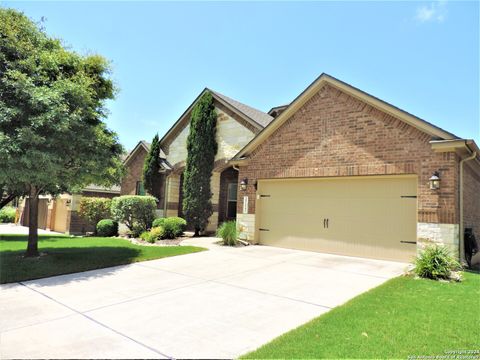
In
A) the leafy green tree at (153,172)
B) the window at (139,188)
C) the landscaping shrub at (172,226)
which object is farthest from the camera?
the window at (139,188)

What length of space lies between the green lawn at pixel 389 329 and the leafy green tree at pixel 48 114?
7.17 metres

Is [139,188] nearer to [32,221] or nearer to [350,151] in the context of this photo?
[32,221]

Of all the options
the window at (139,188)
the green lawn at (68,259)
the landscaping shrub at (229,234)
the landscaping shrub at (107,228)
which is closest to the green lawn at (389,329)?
the green lawn at (68,259)

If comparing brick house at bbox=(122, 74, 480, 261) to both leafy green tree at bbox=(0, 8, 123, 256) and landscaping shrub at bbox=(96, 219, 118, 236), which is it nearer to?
leafy green tree at bbox=(0, 8, 123, 256)

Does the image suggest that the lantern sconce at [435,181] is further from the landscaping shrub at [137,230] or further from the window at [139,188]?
the window at [139,188]

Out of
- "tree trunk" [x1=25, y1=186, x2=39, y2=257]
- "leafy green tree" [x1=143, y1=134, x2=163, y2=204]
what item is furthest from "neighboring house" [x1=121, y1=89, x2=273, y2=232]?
"tree trunk" [x1=25, y1=186, x2=39, y2=257]

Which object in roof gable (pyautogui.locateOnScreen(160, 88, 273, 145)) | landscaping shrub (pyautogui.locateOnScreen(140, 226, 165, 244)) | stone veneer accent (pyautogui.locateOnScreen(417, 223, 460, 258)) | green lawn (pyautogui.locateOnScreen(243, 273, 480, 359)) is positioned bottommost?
green lawn (pyautogui.locateOnScreen(243, 273, 480, 359))

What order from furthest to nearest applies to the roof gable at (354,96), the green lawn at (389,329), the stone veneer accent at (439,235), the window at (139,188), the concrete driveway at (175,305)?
the window at (139,188), the roof gable at (354,96), the stone veneer accent at (439,235), the concrete driveway at (175,305), the green lawn at (389,329)

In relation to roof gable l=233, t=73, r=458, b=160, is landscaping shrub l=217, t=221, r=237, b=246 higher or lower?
lower

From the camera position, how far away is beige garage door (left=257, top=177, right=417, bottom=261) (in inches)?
391

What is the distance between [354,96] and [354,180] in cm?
280

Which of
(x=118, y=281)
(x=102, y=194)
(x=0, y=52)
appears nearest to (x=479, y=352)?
(x=118, y=281)

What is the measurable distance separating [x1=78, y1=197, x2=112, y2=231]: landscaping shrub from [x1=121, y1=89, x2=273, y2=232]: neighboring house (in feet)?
14.7

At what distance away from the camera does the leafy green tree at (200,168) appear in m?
16.0
